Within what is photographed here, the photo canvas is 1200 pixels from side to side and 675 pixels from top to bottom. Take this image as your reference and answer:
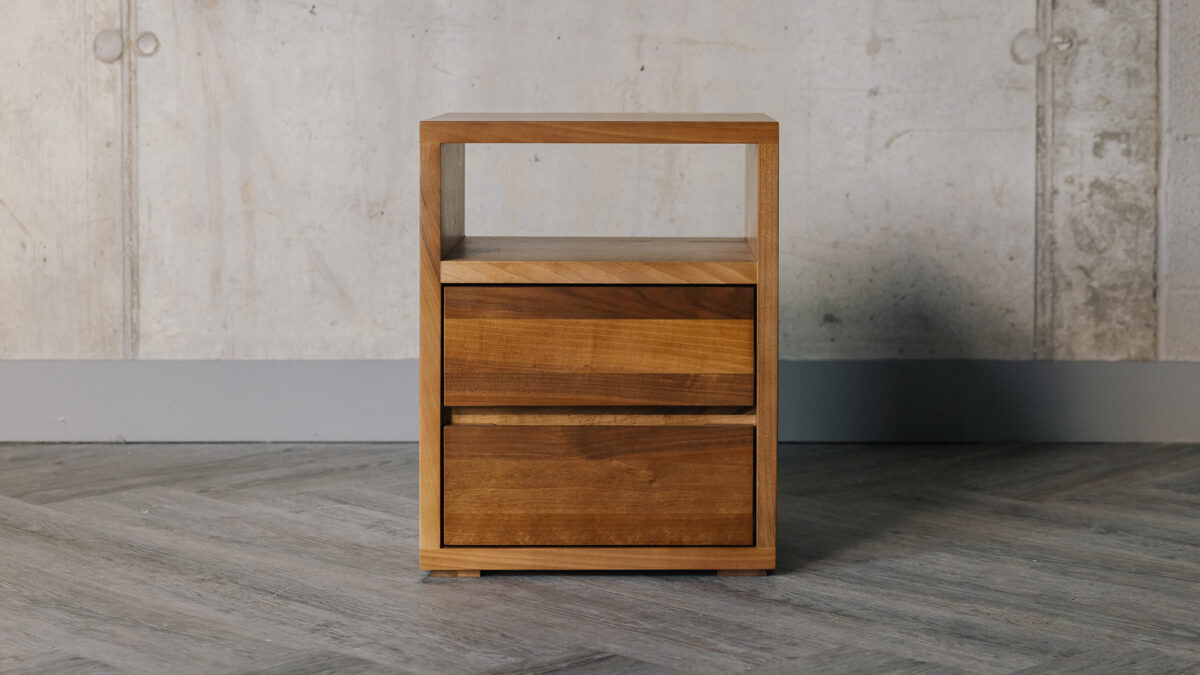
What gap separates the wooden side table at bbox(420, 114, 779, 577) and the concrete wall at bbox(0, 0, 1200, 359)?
3.66 feet

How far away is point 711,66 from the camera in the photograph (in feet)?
10.3

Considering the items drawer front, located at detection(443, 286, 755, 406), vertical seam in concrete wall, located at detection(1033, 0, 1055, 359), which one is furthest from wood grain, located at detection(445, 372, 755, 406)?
vertical seam in concrete wall, located at detection(1033, 0, 1055, 359)

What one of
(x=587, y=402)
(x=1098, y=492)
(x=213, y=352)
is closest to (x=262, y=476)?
(x=213, y=352)

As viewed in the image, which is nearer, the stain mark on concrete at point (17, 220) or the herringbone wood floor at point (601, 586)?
the herringbone wood floor at point (601, 586)

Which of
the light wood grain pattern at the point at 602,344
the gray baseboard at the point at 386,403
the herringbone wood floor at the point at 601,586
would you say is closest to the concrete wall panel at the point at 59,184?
the gray baseboard at the point at 386,403

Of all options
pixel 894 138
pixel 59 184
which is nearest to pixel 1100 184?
pixel 894 138

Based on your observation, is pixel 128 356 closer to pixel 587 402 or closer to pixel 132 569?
pixel 132 569

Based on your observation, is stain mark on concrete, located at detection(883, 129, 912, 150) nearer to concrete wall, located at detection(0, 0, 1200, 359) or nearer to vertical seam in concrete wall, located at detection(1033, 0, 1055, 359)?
concrete wall, located at detection(0, 0, 1200, 359)

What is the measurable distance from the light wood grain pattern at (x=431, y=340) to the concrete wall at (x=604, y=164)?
→ 1.16m

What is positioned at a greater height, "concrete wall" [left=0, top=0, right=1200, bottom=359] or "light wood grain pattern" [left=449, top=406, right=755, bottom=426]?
"concrete wall" [left=0, top=0, right=1200, bottom=359]

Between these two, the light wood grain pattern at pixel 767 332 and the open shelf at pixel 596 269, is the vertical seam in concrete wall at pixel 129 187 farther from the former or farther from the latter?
the light wood grain pattern at pixel 767 332

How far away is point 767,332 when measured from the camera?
2008 millimetres

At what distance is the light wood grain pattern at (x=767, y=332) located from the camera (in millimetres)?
1979

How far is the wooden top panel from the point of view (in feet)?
6.40
